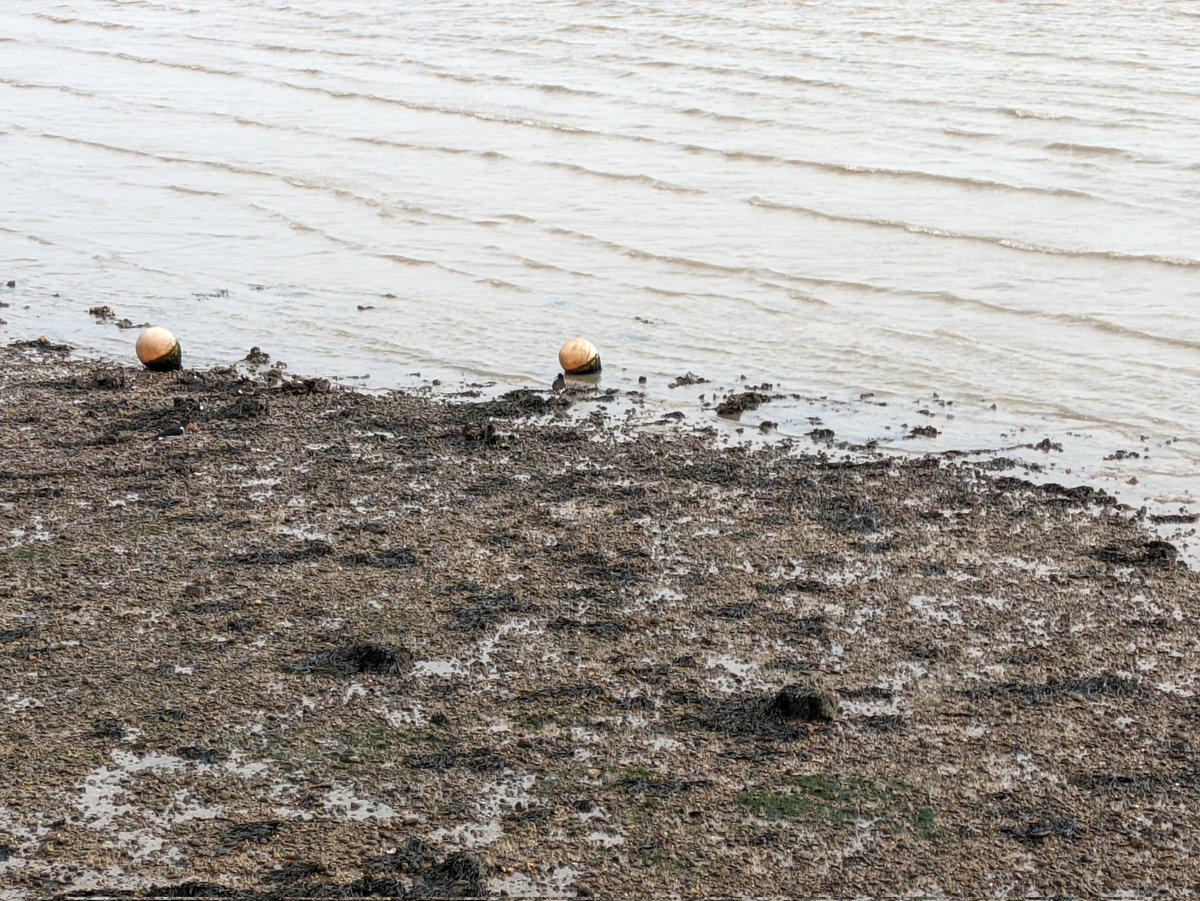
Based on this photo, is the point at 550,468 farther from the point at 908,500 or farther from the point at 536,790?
the point at 536,790

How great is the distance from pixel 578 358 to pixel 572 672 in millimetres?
4268

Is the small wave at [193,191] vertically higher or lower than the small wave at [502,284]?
higher

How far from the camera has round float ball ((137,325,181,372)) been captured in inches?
405

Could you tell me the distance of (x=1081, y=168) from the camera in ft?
52.3

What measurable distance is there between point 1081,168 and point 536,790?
12.2 m

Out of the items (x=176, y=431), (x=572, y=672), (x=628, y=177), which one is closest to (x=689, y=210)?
(x=628, y=177)

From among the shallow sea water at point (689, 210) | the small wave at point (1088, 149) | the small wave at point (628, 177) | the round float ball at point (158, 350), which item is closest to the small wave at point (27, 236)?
the shallow sea water at point (689, 210)

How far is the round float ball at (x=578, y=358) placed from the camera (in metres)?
10.3

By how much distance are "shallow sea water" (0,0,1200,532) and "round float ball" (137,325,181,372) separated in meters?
0.41

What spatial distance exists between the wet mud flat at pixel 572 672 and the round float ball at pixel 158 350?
1.31 m

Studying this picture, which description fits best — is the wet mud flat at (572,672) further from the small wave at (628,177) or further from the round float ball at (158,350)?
the small wave at (628,177)

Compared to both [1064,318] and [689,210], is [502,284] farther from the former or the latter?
[1064,318]

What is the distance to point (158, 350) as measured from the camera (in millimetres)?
10297

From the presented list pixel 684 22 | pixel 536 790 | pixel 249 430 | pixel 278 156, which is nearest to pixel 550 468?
pixel 249 430
